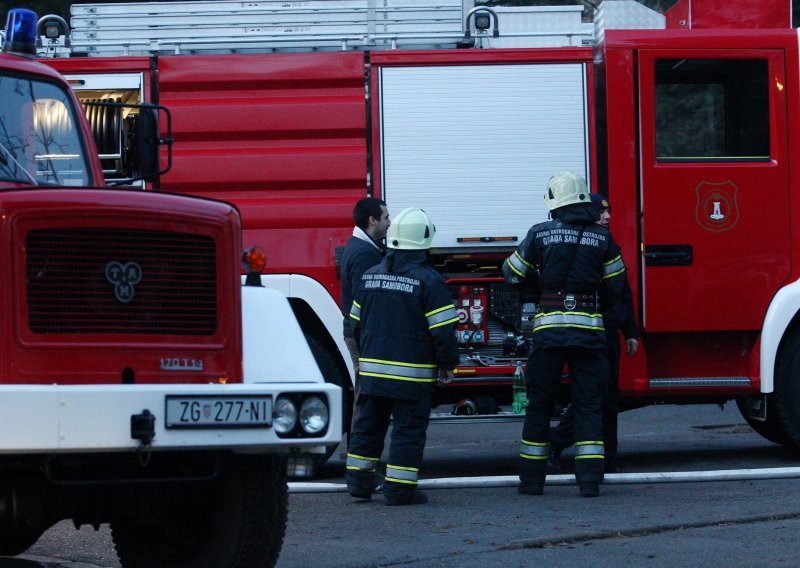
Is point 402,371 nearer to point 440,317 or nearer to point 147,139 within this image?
point 440,317

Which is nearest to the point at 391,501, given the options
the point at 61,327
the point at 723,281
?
the point at 723,281

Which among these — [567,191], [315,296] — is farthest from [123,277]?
[315,296]

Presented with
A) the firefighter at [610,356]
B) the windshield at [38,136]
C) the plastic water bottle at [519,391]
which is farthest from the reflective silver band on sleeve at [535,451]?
the windshield at [38,136]

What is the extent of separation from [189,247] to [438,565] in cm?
193

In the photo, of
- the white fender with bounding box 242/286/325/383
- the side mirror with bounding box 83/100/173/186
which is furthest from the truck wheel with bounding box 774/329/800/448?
the white fender with bounding box 242/286/325/383

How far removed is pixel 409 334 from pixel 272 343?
286 centimetres

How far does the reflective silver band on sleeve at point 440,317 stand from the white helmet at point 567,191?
3.21ft

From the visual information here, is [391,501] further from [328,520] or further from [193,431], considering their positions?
[193,431]

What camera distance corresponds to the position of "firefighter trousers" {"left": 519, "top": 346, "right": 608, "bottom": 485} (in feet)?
27.9

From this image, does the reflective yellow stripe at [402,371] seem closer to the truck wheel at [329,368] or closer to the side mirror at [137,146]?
the truck wheel at [329,368]

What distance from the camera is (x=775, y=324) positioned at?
9656 mm

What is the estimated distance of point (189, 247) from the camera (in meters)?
5.26

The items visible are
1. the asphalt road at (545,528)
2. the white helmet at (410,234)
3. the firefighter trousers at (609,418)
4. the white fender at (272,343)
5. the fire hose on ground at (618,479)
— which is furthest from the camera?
the firefighter trousers at (609,418)

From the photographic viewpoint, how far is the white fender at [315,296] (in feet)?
31.1
